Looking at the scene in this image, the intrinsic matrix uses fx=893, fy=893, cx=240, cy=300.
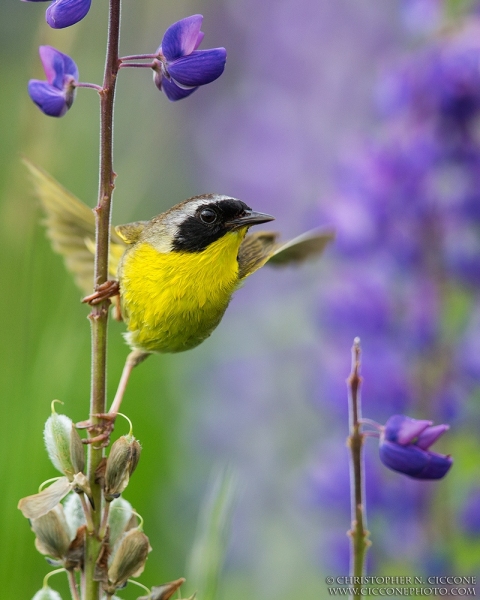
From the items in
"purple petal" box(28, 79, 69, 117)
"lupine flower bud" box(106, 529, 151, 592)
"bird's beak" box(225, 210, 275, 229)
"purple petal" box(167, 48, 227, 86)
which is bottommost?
"lupine flower bud" box(106, 529, 151, 592)

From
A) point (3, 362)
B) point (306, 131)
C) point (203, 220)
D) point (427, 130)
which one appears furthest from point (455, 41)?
point (306, 131)

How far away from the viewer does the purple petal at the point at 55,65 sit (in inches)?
42.0

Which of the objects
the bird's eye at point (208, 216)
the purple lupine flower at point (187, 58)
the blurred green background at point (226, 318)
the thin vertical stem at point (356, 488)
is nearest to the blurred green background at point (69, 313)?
the blurred green background at point (226, 318)

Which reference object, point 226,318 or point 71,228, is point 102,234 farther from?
point 226,318

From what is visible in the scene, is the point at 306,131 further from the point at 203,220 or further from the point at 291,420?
the point at 203,220

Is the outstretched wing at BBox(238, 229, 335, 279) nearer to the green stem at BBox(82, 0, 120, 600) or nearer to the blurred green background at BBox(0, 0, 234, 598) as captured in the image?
the blurred green background at BBox(0, 0, 234, 598)

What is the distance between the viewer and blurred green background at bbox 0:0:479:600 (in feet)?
5.26

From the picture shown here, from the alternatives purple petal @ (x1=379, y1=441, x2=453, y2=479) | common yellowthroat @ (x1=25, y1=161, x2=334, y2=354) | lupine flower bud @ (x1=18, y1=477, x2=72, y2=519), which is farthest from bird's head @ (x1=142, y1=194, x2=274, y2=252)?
lupine flower bud @ (x1=18, y1=477, x2=72, y2=519)

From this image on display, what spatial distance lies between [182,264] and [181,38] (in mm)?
448

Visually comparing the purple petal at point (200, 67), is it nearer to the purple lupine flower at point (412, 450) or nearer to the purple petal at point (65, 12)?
the purple petal at point (65, 12)

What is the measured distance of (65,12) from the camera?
3.30 ft

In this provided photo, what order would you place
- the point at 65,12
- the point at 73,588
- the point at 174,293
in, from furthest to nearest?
the point at 174,293
the point at 65,12
the point at 73,588

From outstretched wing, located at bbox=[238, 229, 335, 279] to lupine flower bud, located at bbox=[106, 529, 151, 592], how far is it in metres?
0.59

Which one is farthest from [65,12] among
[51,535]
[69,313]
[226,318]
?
[226,318]
